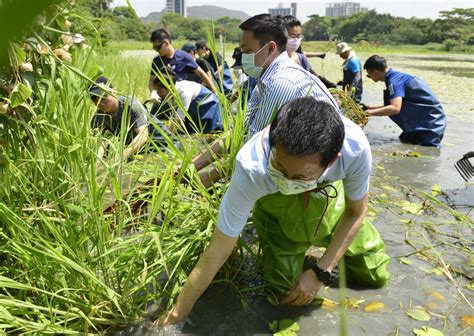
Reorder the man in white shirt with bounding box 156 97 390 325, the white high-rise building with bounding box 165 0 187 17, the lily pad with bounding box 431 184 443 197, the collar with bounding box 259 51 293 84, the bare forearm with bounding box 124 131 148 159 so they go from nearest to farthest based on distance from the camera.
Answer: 1. the white high-rise building with bounding box 165 0 187 17
2. the man in white shirt with bounding box 156 97 390 325
3. the bare forearm with bounding box 124 131 148 159
4. the collar with bounding box 259 51 293 84
5. the lily pad with bounding box 431 184 443 197

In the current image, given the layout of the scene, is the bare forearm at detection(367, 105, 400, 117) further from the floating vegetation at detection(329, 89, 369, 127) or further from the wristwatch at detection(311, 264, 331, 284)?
the wristwatch at detection(311, 264, 331, 284)

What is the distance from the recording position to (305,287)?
192cm

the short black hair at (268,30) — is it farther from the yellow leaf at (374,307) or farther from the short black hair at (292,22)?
the short black hair at (292,22)

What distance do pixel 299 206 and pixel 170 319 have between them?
70cm

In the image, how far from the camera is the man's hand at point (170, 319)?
1819mm

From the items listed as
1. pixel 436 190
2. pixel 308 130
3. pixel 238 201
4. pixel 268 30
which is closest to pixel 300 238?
pixel 238 201

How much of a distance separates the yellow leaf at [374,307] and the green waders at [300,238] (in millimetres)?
121

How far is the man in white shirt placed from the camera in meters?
1.47

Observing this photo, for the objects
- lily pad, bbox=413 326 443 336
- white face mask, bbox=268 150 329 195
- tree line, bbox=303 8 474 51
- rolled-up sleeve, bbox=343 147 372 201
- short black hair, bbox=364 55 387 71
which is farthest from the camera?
tree line, bbox=303 8 474 51

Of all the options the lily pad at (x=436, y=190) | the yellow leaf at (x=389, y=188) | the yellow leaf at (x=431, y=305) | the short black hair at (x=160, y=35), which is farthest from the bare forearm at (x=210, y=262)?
the short black hair at (x=160, y=35)

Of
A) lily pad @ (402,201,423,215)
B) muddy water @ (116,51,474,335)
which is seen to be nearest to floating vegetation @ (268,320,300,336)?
muddy water @ (116,51,474,335)

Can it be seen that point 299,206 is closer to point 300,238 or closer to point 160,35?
point 300,238

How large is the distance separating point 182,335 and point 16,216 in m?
0.78

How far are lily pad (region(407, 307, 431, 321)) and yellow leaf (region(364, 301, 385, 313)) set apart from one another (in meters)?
0.12
